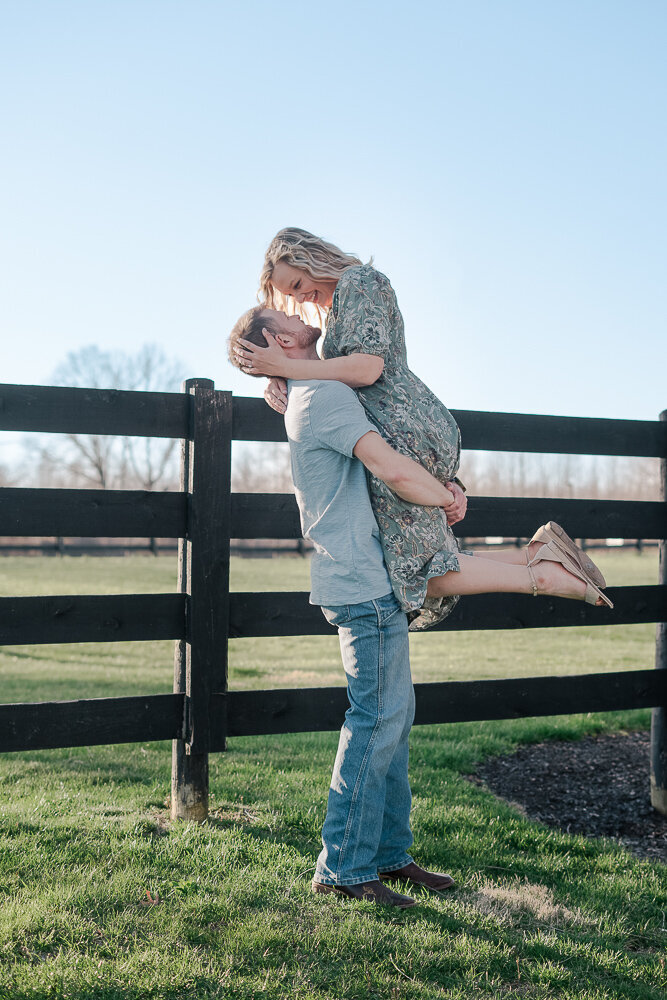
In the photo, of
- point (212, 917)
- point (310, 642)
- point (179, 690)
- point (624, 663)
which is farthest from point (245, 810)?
point (310, 642)

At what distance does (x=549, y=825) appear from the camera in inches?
159

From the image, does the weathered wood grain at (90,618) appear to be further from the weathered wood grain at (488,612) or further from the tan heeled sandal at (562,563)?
the tan heeled sandal at (562,563)

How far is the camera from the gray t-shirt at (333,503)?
261cm

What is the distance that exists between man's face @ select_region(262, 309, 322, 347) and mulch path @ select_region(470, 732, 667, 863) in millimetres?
2662

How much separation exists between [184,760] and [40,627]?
2.77ft

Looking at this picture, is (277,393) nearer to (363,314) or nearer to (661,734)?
(363,314)

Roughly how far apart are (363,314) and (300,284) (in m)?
0.35

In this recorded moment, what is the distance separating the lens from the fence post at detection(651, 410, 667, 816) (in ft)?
14.5


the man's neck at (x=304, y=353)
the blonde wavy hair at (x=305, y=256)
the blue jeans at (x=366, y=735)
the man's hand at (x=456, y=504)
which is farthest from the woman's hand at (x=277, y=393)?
the blue jeans at (x=366, y=735)

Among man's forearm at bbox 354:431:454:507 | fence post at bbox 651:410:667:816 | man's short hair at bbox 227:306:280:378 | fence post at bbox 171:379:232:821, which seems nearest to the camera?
man's forearm at bbox 354:431:454:507

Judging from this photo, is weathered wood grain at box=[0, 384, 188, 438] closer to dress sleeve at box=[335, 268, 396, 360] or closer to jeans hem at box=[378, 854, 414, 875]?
dress sleeve at box=[335, 268, 396, 360]

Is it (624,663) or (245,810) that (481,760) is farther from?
(624,663)

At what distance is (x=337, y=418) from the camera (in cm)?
256

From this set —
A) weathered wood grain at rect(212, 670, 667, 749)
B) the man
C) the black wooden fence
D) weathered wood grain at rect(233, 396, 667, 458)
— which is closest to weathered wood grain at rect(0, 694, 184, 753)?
the black wooden fence
